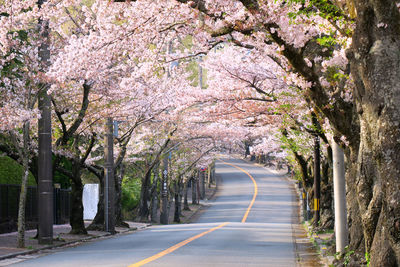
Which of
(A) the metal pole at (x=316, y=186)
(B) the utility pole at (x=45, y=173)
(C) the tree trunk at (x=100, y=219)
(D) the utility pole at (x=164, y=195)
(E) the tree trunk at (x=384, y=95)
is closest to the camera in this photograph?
(E) the tree trunk at (x=384, y=95)

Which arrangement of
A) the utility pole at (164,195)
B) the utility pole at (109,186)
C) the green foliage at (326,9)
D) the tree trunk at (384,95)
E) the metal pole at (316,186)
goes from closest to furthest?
the tree trunk at (384,95)
the green foliage at (326,9)
the metal pole at (316,186)
the utility pole at (109,186)
the utility pole at (164,195)

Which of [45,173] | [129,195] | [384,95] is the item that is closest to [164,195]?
[129,195]

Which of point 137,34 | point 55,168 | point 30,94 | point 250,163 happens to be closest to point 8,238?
point 55,168

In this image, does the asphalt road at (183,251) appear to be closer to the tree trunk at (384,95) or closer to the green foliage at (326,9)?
the green foliage at (326,9)

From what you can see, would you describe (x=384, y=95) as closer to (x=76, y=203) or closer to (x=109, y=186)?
(x=76, y=203)

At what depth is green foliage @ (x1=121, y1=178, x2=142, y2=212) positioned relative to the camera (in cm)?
4886

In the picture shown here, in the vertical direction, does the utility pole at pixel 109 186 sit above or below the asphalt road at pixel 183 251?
above

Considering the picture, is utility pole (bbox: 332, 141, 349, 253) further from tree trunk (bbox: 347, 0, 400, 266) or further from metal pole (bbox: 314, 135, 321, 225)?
metal pole (bbox: 314, 135, 321, 225)

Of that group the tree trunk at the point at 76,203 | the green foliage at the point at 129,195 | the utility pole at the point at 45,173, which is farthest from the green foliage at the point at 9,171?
the green foliage at the point at 129,195

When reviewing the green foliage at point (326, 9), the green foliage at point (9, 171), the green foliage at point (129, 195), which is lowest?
the green foliage at point (129, 195)

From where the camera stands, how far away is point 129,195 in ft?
161

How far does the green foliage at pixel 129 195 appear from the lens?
160 feet

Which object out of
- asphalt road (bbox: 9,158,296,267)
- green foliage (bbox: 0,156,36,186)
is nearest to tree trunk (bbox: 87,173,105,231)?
green foliage (bbox: 0,156,36,186)

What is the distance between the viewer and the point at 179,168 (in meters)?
50.5
